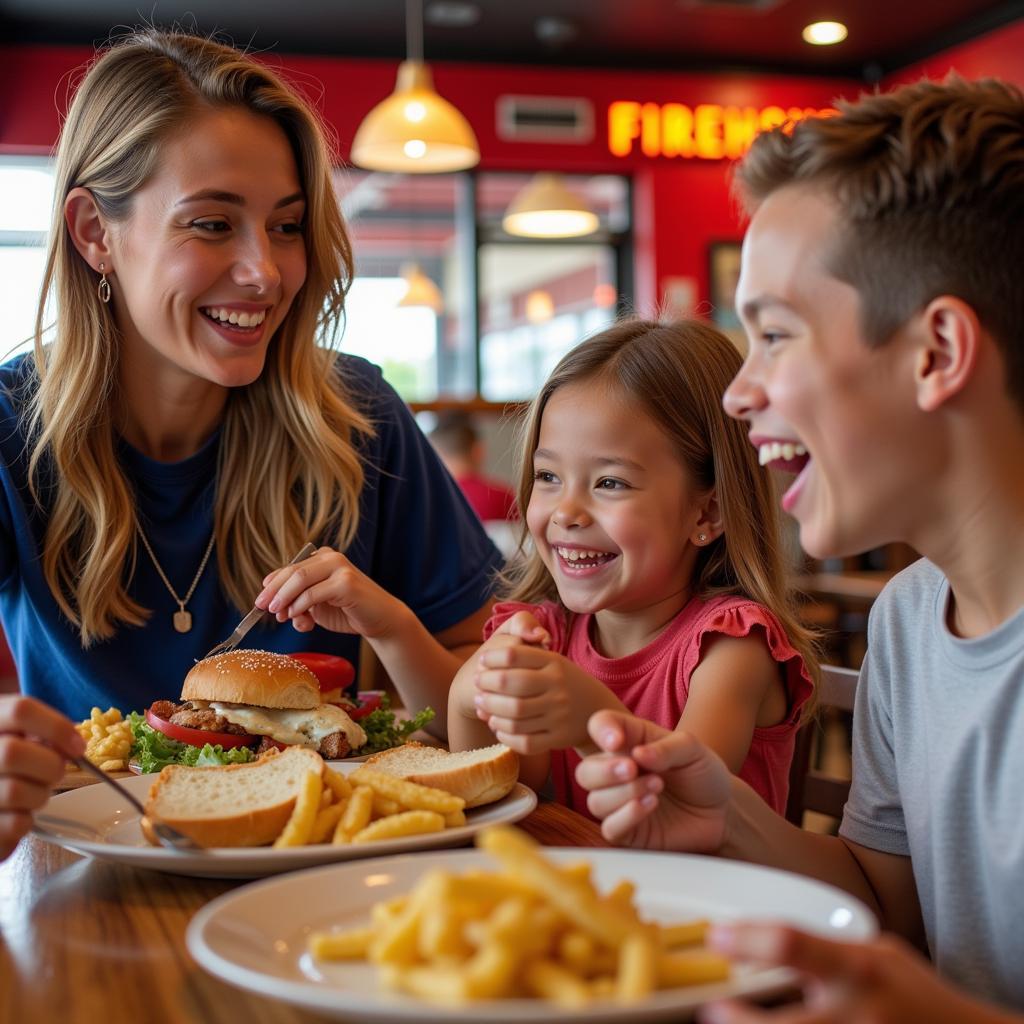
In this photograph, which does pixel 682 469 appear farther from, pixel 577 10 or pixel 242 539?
pixel 577 10

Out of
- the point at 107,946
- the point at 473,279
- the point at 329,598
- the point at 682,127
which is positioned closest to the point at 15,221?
the point at 473,279

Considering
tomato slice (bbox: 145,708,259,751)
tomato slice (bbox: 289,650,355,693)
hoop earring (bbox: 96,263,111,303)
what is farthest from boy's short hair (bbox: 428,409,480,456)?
tomato slice (bbox: 145,708,259,751)

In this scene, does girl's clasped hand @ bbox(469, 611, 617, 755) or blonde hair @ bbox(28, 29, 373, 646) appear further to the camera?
blonde hair @ bbox(28, 29, 373, 646)

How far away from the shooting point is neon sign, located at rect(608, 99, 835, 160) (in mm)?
10680

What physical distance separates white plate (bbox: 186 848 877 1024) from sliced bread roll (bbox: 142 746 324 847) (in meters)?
0.20

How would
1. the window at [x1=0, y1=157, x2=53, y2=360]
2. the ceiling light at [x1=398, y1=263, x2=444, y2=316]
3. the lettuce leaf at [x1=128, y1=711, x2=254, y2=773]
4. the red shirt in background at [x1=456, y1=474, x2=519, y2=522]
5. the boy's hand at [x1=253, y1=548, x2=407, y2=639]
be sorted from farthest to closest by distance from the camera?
the ceiling light at [x1=398, y1=263, x2=444, y2=316], the window at [x1=0, y1=157, x2=53, y2=360], the red shirt in background at [x1=456, y1=474, x2=519, y2=522], the boy's hand at [x1=253, y1=548, x2=407, y2=639], the lettuce leaf at [x1=128, y1=711, x2=254, y2=773]

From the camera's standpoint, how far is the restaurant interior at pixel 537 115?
936cm

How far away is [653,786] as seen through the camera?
116cm

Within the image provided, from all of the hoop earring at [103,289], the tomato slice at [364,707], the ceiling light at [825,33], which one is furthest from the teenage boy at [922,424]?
the ceiling light at [825,33]

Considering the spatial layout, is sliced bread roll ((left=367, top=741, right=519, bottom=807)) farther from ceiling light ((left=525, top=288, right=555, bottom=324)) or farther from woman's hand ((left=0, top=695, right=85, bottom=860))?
ceiling light ((left=525, top=288, right=555, bottom=324))

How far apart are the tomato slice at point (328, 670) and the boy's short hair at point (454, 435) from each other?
4.90 m

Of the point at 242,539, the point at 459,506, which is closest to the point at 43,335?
the point at 242,539

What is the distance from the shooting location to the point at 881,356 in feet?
3.85

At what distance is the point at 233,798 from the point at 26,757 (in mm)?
229
